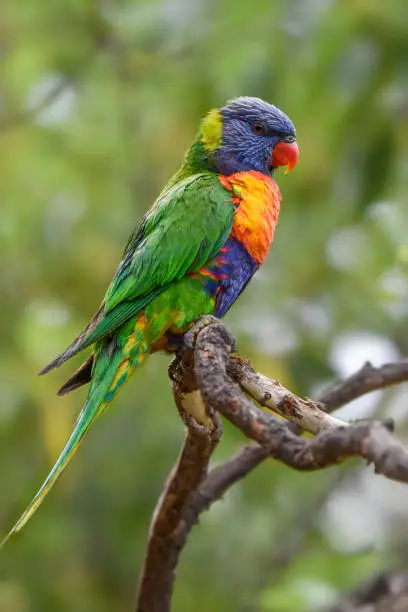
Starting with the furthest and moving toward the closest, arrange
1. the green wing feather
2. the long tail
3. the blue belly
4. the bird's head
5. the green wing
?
the bird's head < the blue belly < the green wing < the green wing feather < the long tail

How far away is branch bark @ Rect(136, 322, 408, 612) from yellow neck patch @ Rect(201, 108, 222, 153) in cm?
105

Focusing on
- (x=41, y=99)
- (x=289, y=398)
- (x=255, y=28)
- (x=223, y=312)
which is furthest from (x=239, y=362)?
(x=41, y=99)

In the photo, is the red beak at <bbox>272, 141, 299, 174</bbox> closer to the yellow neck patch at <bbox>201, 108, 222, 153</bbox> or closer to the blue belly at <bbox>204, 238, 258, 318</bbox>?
the yellow neck patch at <bbox>201, 108, 222, 153</bbox>

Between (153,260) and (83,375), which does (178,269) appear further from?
(83,375)

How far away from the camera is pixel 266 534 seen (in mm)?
4137

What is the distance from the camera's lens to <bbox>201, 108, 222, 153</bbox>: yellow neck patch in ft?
10.5

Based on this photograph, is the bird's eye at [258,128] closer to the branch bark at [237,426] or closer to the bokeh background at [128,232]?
the bokeh background at [128,232]

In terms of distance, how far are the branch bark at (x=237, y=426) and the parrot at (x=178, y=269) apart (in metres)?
0.24

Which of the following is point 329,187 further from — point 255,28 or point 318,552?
point 318,552

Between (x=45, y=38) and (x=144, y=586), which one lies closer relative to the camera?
(x=144, y=586)

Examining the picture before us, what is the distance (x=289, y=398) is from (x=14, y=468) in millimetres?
2487

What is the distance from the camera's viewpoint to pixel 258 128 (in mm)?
3312

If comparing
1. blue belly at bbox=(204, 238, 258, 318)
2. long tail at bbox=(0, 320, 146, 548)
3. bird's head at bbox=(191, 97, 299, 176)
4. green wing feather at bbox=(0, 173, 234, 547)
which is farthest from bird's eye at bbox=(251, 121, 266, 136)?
long tail at bbox=(0, 320, 146, 548)

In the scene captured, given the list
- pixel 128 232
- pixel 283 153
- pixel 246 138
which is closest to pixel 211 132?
pixel 246 138
